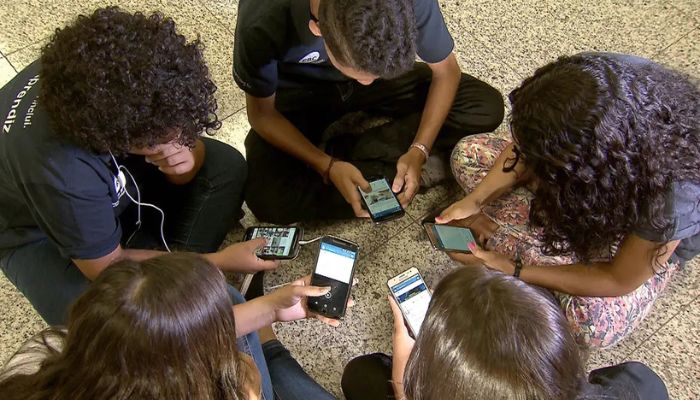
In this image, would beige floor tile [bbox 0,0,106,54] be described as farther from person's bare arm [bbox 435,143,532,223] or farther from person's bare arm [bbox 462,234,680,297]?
person's bare arm [bbox 462,234,680,297]

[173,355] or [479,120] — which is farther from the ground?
[173,355]

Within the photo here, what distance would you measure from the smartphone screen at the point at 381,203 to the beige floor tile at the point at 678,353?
62 cm

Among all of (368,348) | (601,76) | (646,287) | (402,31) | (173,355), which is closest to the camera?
(173,355)

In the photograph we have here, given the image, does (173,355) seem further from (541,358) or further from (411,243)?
(411,243)

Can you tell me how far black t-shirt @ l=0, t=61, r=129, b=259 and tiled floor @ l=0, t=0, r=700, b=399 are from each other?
0.48 metres

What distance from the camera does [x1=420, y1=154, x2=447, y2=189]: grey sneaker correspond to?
1484mm

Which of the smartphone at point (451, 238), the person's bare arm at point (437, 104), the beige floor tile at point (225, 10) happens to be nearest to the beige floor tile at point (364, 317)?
the smartphone at point (451, 238)

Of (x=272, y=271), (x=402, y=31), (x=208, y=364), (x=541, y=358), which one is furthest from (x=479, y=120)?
(x=208, y=364)

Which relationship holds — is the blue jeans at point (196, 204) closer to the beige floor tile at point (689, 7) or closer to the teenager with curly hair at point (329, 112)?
the teenager with curly hair at point (329, 112)

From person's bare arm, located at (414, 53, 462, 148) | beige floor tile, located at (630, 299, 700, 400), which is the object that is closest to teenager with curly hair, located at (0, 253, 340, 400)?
person's bare arm, located at (414, 53, 462, 148)

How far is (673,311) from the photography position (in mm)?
1346

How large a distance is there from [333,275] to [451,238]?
0.96 ft

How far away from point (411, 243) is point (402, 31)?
0.62 meters

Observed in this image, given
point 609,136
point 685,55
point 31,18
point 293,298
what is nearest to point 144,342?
point 293,298
